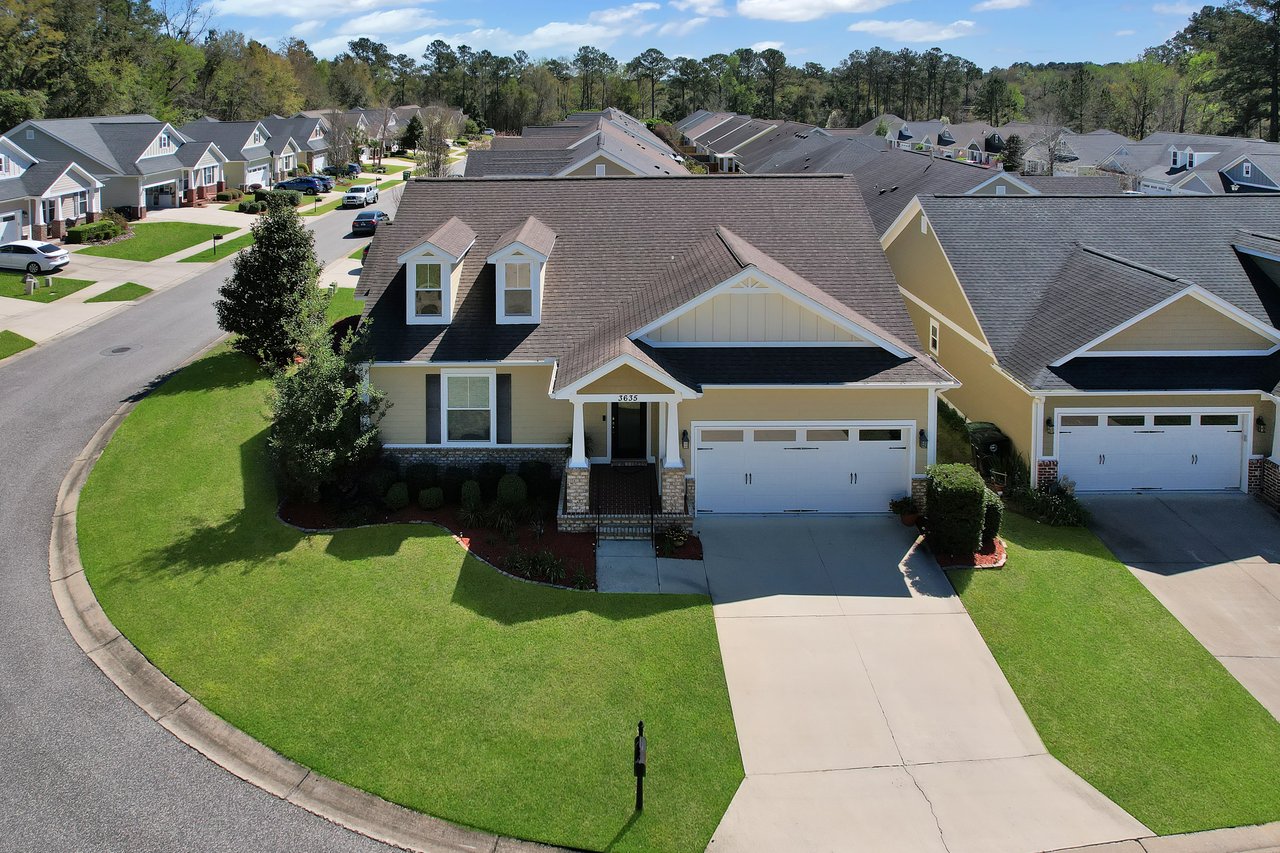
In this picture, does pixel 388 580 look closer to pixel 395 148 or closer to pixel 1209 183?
pixel 1209 183

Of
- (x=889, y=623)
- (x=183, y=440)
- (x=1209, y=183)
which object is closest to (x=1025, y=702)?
(x=889, y=623)

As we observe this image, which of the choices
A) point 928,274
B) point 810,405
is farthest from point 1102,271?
point 810,405

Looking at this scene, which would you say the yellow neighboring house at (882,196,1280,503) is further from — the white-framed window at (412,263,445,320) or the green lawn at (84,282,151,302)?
the green lawn at (84,282,151,302)

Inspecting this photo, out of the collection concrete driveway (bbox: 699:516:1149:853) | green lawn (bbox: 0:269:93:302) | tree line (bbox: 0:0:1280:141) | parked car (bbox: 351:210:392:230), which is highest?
tree line (bbox: 0:0:1280:141)

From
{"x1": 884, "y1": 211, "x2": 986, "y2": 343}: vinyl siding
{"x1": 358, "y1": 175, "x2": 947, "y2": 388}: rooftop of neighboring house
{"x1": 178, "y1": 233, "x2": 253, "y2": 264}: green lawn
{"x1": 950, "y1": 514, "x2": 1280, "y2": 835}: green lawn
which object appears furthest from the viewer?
{"x1": 178, "y1": 233, "x2": 253, "y2": 264}: green lawn

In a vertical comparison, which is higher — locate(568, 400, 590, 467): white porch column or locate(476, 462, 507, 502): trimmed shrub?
locate(568, 400, 590, 467): white porch column

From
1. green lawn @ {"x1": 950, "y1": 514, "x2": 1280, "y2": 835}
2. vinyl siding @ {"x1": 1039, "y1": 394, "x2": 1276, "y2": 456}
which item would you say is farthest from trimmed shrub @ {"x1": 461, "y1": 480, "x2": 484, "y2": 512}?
vinyl siding @ {"x1": 1039, "y1": 394, "x2": 1276, "y2": 456}
